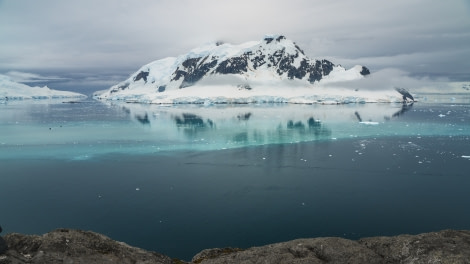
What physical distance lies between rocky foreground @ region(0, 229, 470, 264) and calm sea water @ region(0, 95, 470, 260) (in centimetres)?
704

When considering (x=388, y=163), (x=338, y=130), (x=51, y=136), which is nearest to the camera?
(x=388, y=163)

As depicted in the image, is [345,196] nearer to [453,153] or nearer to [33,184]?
[453,153]

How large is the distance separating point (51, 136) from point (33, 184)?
3224 centimetres

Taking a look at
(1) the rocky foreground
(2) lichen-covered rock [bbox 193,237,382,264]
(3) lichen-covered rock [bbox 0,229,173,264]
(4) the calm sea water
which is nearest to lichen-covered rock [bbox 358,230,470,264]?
(1) the rocky foreground

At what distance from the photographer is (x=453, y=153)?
144 ft

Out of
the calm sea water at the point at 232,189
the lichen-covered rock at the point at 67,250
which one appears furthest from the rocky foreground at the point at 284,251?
the calm sea water at the point at 232,189

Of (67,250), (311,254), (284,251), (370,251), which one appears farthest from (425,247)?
(67,250)

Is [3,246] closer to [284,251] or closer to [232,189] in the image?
[284,251]

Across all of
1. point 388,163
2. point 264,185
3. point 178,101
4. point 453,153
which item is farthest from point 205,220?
point 178,101

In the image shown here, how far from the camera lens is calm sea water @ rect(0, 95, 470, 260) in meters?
23.0

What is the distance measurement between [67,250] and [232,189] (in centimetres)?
1903

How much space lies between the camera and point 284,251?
13961 mm

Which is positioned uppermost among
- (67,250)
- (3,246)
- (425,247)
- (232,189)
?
(3,246)

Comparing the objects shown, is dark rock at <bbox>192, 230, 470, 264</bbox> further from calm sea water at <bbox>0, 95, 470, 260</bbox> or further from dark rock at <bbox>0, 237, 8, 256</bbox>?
calm sea water at <bbox>0, 95, 470, 260</bbox>
